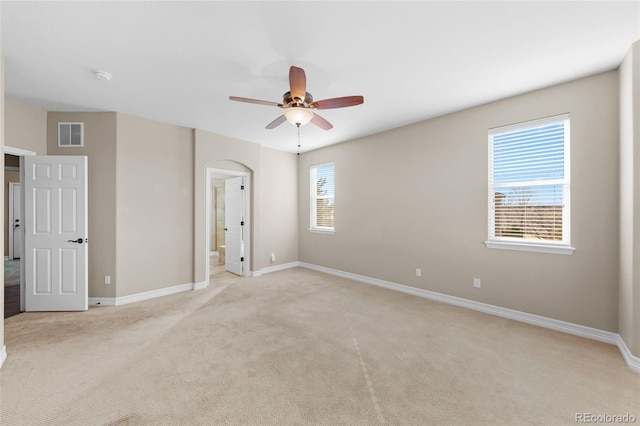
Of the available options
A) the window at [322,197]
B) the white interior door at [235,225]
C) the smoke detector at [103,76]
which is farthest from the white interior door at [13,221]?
the window at [322,197]

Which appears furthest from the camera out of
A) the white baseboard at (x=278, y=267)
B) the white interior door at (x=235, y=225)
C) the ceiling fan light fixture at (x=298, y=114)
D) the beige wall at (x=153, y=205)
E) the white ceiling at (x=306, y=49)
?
the white baseboard at (x=278, y=267)

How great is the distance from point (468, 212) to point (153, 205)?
15.7 feet

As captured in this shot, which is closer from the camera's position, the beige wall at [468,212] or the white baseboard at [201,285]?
the beige wall at [468,212]

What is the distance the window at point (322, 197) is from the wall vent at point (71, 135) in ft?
13.1

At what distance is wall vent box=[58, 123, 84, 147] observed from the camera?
3.69m

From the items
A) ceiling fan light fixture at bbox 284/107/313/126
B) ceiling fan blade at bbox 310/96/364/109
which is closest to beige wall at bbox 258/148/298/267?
ceiling fan light fixture at bbox 284/107/313/126

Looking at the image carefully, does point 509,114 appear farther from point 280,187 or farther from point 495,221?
point 280,187

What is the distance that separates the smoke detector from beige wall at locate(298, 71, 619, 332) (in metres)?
3.73

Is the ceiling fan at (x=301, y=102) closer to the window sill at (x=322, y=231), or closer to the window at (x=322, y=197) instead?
the window at (x=322, y=197)

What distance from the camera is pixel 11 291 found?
14.0ft

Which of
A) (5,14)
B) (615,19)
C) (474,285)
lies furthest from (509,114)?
(5,14)

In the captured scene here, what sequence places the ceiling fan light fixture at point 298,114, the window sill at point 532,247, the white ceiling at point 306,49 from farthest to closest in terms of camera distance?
1. the window sill at point 532,247
2. the ceiling fan light fixture at point 298,114
3. the white ceiling at point 306,49

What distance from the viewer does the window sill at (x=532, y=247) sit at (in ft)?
9.39

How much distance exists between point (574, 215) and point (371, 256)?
2.83 meters
